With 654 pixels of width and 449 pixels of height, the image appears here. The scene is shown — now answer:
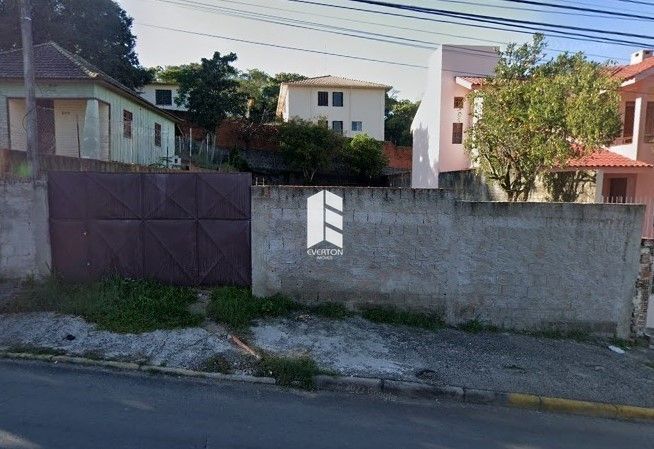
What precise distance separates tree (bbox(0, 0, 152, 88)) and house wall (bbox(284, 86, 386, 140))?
1334cm

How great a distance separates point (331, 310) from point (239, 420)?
2969 millimetres

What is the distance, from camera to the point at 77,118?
51.8ft

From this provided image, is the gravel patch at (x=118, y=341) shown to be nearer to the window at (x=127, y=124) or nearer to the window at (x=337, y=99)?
the window at (x=127, y=124)

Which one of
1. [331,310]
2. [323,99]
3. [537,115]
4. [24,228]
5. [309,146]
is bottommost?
[331,310]

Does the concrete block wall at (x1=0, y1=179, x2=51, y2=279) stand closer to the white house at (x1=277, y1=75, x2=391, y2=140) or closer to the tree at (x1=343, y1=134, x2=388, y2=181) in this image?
the tree at (x1=343, y1=134, x2=388, y2=181)

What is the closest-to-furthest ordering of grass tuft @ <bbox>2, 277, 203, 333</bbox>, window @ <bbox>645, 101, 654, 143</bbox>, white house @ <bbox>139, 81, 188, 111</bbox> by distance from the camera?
1. grass tuft @ <bbox>2, 277, 203, 333</bbox>
2. window @ <bbox>645, 101, 654, 143</bbox>
3. white house @ <bbox>139, 81, 188, 111</bbox>

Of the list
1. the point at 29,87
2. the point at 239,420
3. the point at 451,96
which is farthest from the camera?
the point at 451,96

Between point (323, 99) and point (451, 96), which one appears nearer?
point (451, 96)

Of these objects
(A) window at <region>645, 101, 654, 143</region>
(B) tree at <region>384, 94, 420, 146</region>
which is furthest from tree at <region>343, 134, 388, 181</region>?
(A) window at <region>645, 101, 654, 143</region>

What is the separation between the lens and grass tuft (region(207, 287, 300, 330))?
6145mm

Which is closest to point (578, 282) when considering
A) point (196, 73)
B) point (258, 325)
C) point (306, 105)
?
point (258, 325)

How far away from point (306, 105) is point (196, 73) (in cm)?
1098

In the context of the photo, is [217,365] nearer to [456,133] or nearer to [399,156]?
[456,133]

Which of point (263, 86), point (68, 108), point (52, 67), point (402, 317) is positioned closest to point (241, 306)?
point (402, 317)
